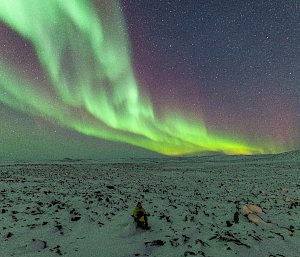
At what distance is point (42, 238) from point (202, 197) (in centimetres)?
1236

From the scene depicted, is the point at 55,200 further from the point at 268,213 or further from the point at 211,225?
the point at 268,213

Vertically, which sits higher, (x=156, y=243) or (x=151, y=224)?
(x=151, y=224)

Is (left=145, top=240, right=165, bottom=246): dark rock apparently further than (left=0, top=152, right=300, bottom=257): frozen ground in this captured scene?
Yes

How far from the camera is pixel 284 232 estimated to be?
1302cm

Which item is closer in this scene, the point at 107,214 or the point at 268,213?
the point at 107,214

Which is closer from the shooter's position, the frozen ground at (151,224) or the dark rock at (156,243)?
the frozen ground at (151,224)

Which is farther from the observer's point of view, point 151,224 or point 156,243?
point 151,224

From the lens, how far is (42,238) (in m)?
11.7

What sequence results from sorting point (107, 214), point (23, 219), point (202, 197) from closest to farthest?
point (23, 219), point (107, 214), point (202, 197)

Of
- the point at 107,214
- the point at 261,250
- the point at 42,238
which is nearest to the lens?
the point at 261,250

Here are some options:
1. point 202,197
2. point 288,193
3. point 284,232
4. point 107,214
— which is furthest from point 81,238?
point 288,193

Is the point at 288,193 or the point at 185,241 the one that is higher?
the point at 288,193

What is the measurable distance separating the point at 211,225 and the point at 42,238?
7.04m

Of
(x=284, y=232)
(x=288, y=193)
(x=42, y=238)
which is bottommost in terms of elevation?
(x=42, y=238)
